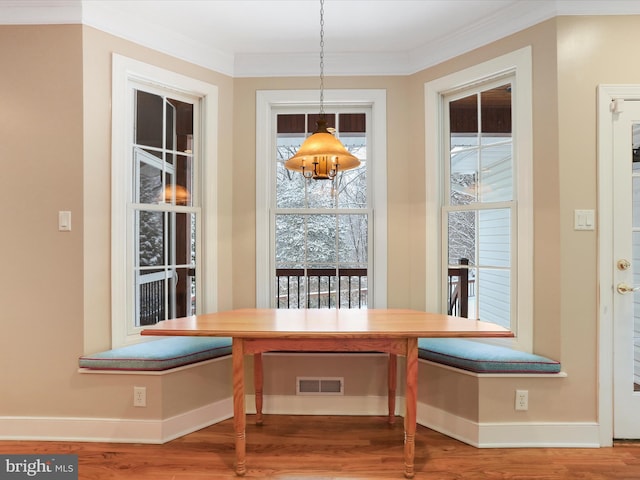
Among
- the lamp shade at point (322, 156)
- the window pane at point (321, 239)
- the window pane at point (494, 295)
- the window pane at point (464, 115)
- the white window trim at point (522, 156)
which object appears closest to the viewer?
the lamp shade at point (322, 156)

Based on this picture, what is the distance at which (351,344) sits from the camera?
196 centimetres

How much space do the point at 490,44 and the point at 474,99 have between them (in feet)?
1.20

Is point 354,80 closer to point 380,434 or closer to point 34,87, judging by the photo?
point 34,87

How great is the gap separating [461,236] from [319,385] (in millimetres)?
1562

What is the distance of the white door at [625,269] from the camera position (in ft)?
7.49

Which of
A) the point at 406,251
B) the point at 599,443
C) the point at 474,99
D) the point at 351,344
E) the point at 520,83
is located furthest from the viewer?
the point at 406,251

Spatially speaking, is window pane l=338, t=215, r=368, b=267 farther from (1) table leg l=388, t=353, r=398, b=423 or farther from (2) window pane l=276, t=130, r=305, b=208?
(1) table leg l=388, t=353, r=398, b=423

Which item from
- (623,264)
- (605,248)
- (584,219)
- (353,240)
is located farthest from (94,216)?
(623,264)

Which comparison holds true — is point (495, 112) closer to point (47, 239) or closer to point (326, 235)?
point (326, 235)

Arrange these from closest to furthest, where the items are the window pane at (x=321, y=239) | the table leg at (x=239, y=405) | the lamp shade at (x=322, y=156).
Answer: the lamp shade at (x=322, y=156)
the table leg at (x=239, y=405)
the window pane at (x=321, y=239)

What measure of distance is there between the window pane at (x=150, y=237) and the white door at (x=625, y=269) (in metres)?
3.04

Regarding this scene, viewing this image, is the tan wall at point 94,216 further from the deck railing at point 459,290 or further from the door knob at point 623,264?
the deck railing at point 459,290

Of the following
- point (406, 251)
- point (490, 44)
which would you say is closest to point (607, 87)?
point (490, 44)

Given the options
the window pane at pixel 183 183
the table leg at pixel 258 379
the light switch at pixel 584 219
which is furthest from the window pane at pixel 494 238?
the window pane at pixel 183 183
